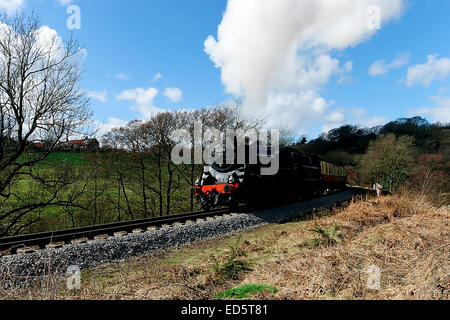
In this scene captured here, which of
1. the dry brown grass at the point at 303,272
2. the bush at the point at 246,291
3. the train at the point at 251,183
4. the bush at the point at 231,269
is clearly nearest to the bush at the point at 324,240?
the dry brown grass at the point at 303,272

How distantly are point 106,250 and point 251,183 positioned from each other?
657cm

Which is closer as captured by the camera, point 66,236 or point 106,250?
point 106,250

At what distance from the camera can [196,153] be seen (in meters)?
21.9

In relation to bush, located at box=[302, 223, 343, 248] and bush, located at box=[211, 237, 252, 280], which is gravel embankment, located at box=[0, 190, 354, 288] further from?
bush, located at box=[302, 223, 343, 248]

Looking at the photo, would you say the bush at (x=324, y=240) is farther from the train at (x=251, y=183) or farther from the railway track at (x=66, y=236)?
the railway track at (x=66, y=236)

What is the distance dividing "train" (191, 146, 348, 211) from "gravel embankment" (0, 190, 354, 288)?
1.25 m

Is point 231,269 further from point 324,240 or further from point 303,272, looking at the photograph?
point 324,240

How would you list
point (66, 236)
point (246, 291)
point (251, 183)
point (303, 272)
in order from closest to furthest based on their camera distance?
point (246, 291)
point (303, 272)
point (66, 236)
point (251, 183)

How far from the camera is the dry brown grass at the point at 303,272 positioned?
3311 millimetres

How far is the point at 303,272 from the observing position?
3.85 meters

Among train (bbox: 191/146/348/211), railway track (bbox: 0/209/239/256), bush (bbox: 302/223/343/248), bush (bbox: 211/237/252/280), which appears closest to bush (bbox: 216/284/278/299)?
bush (bbox: 211/237/252/280)

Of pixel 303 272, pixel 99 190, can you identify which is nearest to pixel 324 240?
pixel 303 272

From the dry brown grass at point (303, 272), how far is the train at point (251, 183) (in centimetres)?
394

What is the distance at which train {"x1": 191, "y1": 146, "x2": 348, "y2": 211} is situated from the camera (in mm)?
11031
